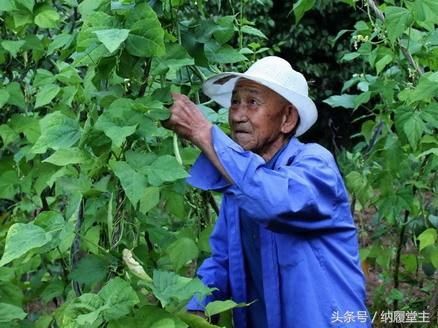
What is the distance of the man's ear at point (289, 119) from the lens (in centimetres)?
265

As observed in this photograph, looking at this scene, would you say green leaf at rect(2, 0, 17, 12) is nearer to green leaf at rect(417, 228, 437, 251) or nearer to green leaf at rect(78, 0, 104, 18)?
green leaf at rect(78, 0, 104, 18)

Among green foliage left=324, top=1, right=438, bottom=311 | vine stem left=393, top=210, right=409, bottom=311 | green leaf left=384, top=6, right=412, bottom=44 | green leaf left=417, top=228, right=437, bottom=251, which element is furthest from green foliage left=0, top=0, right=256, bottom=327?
vine stem left=393, top=210, right=409, bottom=311

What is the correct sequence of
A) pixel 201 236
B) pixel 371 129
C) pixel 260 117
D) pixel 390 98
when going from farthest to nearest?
pixel 371 129, pixel 390 98, pixel 201 236, pixel 260 117

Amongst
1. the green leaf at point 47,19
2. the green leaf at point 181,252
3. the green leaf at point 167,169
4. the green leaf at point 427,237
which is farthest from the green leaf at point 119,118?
the green leaf at point 427,237

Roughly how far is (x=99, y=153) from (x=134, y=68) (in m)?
0.25

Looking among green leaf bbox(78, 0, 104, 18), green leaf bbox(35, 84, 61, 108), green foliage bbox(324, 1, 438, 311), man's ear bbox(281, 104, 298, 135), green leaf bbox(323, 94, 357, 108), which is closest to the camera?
green leaf bbox(78, 0, 104, 18)

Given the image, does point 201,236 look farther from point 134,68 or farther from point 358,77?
point 358,77

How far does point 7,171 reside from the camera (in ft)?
10.8

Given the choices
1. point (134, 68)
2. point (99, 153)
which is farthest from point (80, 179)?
point (134, 68)

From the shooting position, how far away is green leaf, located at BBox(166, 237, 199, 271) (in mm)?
2812

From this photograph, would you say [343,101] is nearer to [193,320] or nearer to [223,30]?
[223,30]

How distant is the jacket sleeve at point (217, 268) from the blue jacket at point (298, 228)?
0.08 metres

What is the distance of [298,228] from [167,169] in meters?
0.41

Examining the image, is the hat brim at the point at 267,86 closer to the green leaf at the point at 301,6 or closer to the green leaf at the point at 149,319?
the green leaf at the point at 301,6
